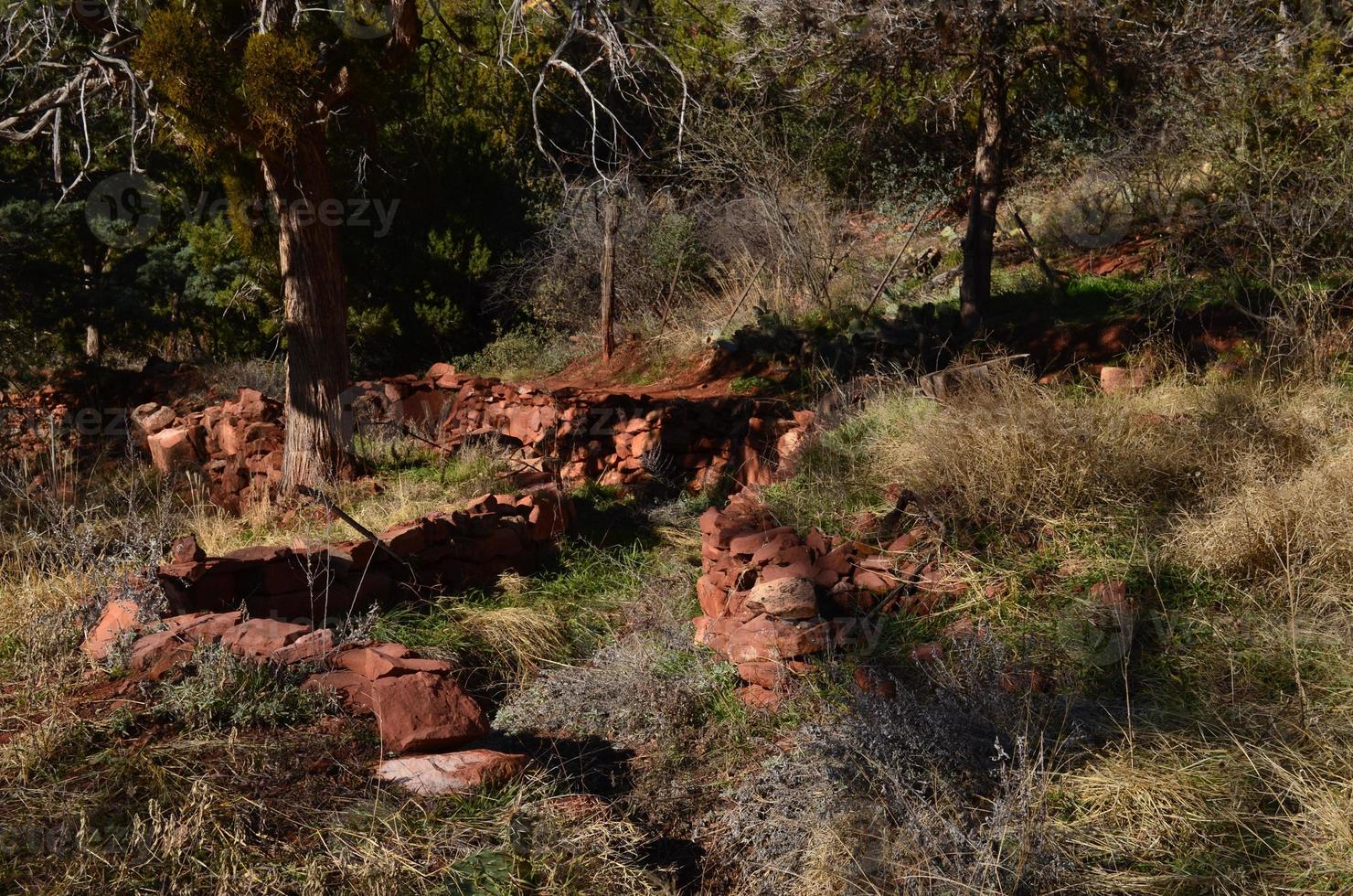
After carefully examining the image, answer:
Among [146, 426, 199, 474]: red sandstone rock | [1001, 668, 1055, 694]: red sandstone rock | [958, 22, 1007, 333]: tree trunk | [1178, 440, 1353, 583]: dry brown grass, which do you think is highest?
[958, 22, 1007, 333]: tree trunk

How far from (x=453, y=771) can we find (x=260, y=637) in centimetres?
109

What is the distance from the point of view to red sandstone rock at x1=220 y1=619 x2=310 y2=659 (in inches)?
153

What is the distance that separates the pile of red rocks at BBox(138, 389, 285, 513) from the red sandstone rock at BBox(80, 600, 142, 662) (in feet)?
12.7

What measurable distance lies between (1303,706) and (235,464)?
303 inches

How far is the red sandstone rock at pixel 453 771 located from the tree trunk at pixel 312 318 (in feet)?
15.6

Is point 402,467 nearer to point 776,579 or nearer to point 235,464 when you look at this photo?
point 235,464

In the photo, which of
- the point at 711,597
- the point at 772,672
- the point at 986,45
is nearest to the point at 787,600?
the point at 772,672

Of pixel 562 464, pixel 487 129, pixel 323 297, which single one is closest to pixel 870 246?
pixel 487 129

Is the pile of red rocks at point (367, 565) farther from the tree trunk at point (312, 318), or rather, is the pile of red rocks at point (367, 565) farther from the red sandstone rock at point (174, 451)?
the red sandstone rock at point (174, 451)

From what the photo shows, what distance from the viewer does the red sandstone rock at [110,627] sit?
3993mm

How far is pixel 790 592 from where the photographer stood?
14.5 feet

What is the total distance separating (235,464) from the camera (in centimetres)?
870

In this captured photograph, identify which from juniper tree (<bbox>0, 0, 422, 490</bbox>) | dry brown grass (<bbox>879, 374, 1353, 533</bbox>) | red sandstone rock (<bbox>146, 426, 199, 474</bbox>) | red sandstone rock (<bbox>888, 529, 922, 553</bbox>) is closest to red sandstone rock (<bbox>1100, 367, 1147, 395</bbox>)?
dry brown grass (<bbox>879, 374, 1353, 533</bbox>)

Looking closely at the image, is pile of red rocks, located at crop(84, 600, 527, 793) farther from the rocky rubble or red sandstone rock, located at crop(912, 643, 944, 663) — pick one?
the rocky rubble
